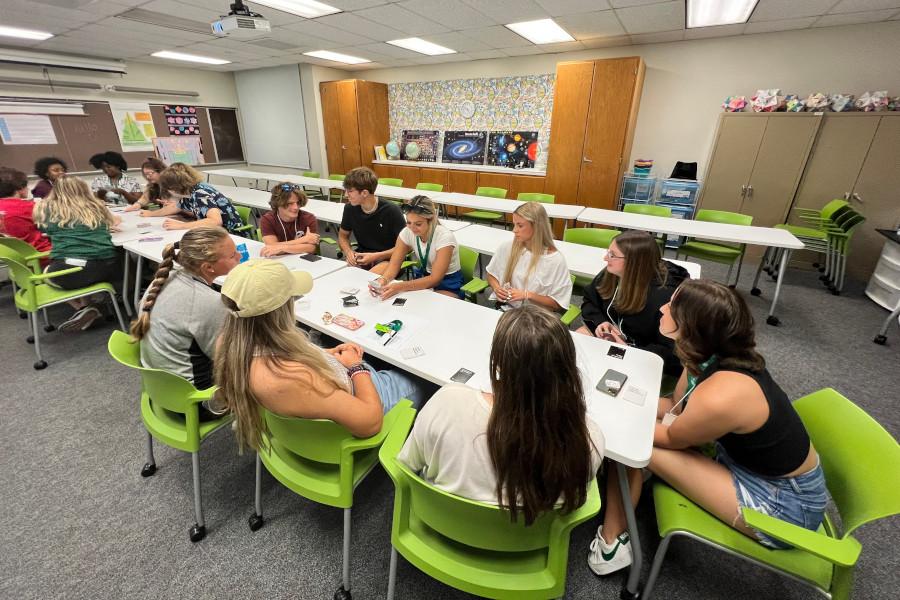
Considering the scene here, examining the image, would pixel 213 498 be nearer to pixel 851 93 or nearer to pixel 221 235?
pixel 221 235

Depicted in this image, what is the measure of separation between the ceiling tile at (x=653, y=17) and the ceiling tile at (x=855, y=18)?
4.39ft

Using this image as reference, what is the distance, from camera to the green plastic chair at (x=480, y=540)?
3.06 feet

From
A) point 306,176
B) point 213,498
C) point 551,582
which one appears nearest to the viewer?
point 551,582

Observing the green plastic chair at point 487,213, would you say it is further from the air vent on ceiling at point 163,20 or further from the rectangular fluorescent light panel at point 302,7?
the air vent on ceiling at point 163,20

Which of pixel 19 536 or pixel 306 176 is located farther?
pixel 306 176

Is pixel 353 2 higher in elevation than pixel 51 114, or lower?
higher

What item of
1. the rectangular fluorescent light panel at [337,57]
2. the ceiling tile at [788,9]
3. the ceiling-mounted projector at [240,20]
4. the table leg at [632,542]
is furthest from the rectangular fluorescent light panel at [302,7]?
the table leg at [632,542]

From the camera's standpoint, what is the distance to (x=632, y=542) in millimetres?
1332

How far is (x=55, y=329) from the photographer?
3.17 metres

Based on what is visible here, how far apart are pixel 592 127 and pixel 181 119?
7779 mm

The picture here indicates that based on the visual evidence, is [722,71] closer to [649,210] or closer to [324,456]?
[649,210]

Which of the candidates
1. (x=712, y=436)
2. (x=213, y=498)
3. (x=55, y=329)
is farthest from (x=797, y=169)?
(x=55, y=329)

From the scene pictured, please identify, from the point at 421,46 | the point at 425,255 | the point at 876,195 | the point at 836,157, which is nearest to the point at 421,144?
the point at 421,46

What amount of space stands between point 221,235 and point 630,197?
5626 millimetres
